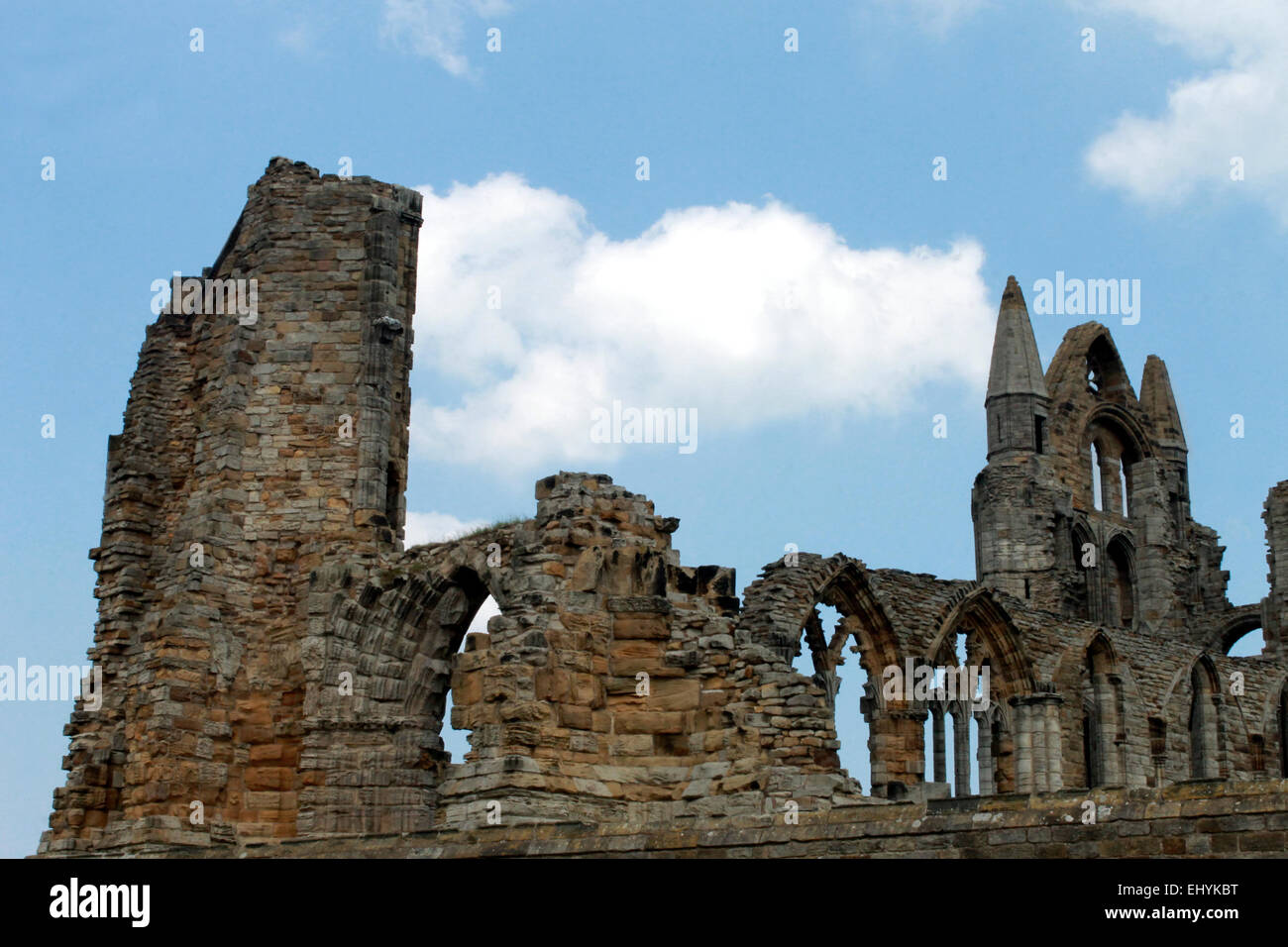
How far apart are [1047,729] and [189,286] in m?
18.0

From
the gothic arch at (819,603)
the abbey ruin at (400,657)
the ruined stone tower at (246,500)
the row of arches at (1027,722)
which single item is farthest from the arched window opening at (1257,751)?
the ruined stone tower at (246,500)

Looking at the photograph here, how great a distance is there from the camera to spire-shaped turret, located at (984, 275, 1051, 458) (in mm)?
43000

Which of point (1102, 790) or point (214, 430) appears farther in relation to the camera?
point (214, 430)

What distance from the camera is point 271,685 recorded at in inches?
762

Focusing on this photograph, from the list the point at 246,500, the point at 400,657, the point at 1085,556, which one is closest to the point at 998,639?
the point at 1085,556

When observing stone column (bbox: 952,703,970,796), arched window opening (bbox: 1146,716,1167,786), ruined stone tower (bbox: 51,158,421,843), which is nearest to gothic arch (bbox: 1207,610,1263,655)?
arched window opening (bbox: 1146,716,1167,786)

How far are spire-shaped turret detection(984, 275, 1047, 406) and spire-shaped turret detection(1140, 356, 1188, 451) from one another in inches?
180

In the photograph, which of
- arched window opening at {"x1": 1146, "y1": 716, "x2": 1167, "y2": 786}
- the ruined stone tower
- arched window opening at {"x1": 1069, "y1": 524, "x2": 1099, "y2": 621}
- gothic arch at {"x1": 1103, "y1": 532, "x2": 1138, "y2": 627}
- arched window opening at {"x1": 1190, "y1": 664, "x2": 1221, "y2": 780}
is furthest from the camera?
gothic arch at {"x1": 1103, "y1": 532, "x2": 1138, "y2": 627}

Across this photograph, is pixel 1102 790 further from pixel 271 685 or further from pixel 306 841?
pixel 271 685

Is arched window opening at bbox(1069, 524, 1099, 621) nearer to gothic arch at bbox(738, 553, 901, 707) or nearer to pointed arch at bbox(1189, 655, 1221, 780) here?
pointed arch at bbox(1189, 655, 1221, 780)

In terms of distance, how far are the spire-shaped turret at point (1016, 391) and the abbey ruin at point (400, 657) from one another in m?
13.3

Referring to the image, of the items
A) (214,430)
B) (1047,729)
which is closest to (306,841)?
(214,430)

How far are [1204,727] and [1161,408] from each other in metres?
13.2

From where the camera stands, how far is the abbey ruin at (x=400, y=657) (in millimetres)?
11023
